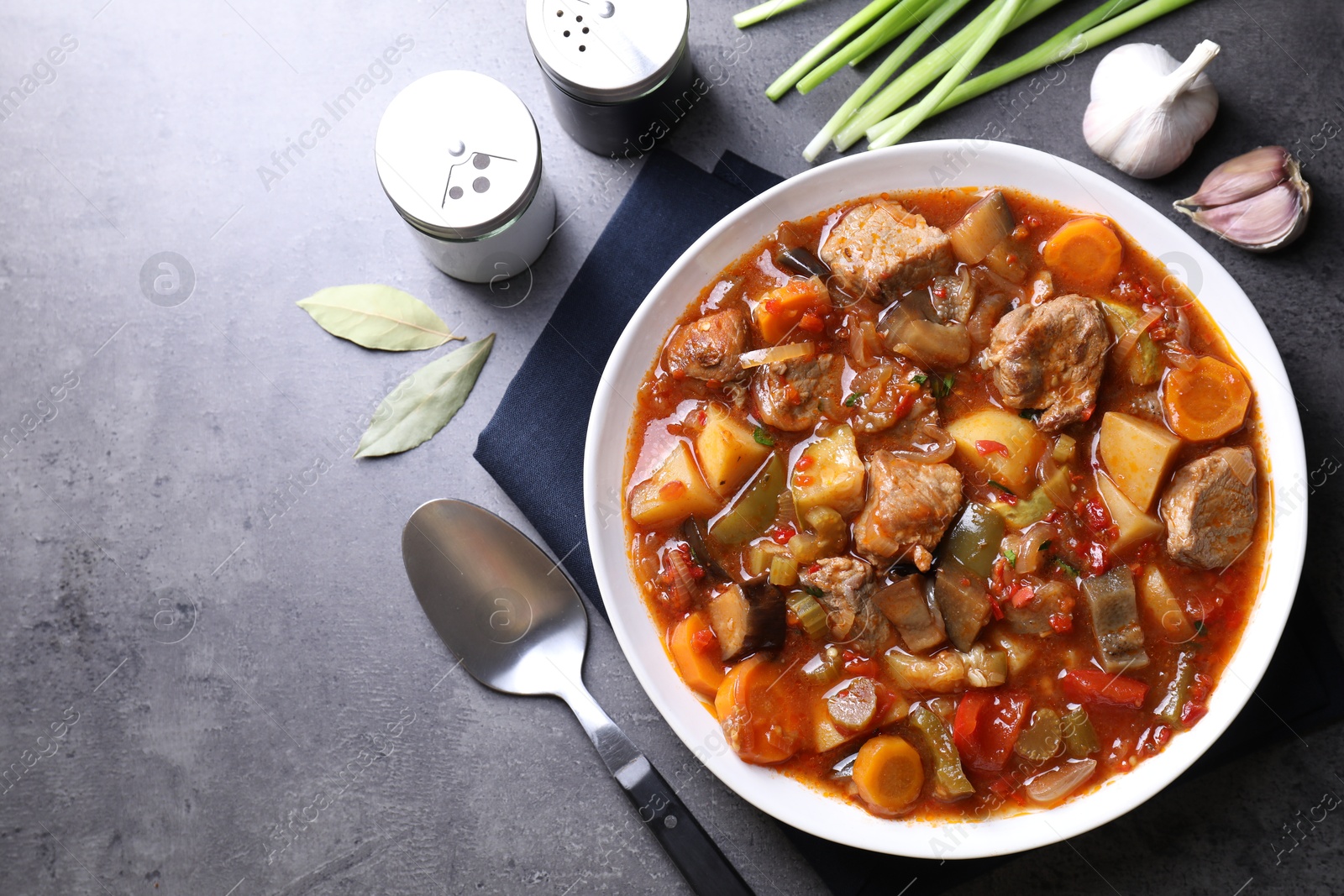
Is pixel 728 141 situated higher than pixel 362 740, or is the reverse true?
pixel 728 141

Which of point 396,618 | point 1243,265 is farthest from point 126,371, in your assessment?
point 1243,265

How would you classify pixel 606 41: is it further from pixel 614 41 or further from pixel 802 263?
pixel 802 263

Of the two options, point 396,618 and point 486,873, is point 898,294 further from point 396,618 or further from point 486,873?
point 486,873

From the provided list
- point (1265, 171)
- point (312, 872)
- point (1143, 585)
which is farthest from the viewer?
point (312, 872)

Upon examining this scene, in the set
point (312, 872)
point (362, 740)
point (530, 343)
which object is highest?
point (530, 343)

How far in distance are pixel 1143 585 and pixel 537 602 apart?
264 centimetres

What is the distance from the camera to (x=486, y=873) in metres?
4.05

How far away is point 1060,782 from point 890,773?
0.71m

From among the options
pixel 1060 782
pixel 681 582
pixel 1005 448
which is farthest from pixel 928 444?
pixel 1060 782

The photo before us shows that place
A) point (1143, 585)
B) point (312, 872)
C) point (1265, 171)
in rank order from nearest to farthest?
point (1143, 585), point (1265, 171), point (312, 872)

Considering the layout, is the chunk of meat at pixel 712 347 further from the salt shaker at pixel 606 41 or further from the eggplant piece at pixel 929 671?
the eggplant piece at pixel 929 671

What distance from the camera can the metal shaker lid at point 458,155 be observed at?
3619 mm

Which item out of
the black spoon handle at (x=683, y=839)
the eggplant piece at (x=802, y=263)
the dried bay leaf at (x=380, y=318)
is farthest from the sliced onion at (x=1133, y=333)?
the dried bay leaf at (x=380, y=318)

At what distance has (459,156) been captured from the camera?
365 centimetres
